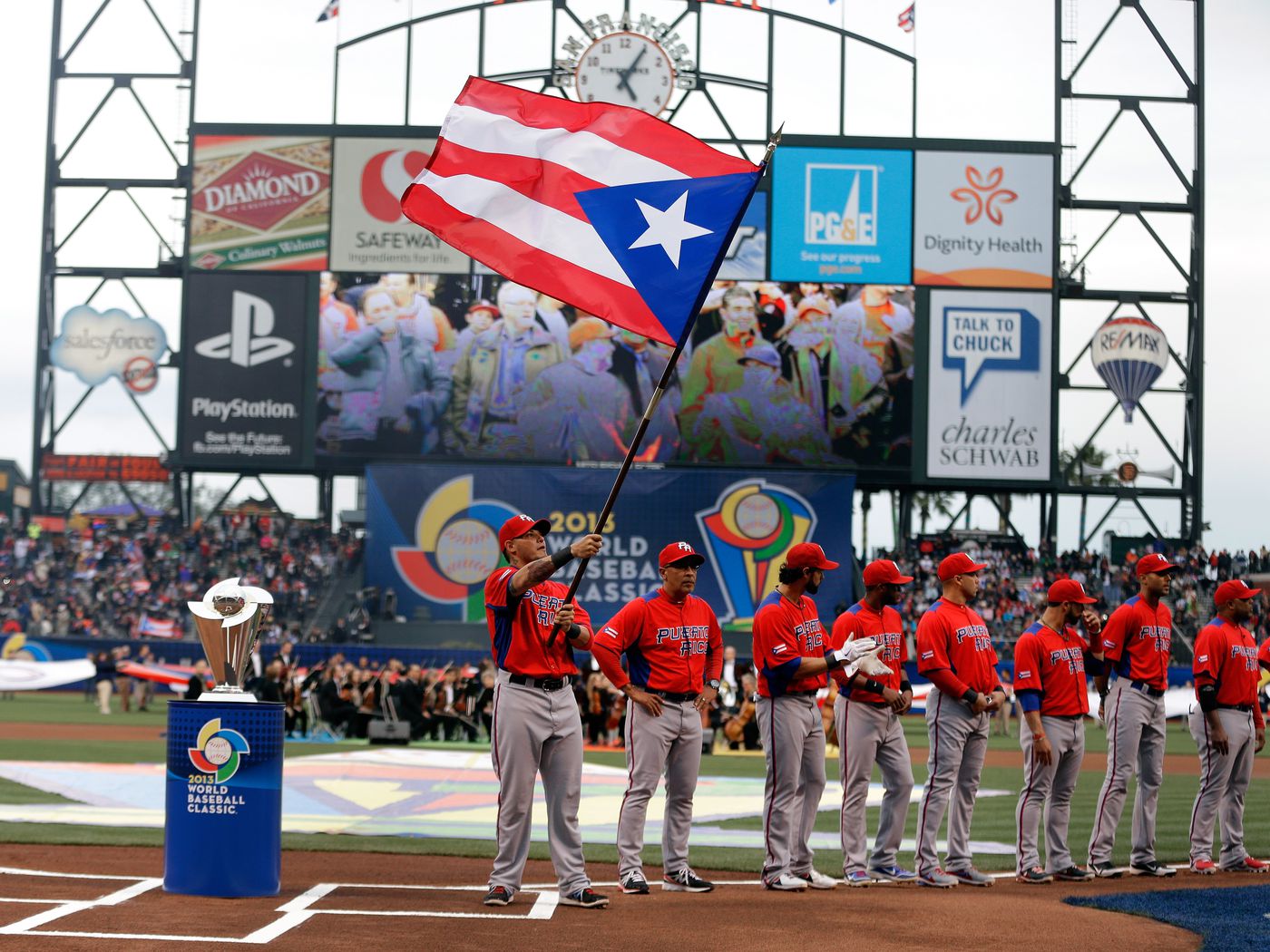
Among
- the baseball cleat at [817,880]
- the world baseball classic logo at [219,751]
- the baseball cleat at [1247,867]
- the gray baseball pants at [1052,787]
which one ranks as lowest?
the baseball cleat at [1247,867]

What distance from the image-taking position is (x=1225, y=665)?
11945 millimetres

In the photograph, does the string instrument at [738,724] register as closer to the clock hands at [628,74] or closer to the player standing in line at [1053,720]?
the player standing in line at [1053,720]

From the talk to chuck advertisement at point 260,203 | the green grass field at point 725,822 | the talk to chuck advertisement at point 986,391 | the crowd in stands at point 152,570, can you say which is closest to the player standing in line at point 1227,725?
the green grass field at point 725,822

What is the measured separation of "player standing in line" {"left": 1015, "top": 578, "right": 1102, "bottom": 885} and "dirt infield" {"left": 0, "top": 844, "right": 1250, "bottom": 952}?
0.45m

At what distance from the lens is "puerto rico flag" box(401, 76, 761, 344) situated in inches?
354

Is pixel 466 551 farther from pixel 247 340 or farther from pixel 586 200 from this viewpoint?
pixel 586 200

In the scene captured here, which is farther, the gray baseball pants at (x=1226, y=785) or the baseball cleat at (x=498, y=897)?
the gray baseball pants at (x=1226, y=785)

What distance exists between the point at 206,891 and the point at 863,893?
379 centimetres

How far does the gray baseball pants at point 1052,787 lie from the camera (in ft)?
36.0

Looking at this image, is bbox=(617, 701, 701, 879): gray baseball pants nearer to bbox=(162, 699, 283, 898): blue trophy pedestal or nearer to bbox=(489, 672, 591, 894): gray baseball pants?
bbox=(489, 672, 591, 894): gray baseball pants

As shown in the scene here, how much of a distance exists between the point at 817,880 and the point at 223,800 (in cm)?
360

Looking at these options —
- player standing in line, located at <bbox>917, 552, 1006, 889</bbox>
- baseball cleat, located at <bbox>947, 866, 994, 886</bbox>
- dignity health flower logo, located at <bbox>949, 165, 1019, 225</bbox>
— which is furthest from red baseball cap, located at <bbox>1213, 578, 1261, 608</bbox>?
dignity health flower logo, located at <bbox>949, 165, 1019, 225</bbox>

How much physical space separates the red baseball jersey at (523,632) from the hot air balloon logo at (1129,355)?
35989 mm

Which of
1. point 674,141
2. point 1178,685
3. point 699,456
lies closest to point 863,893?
point 674,141
